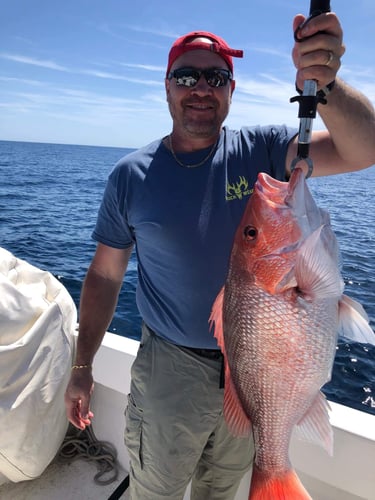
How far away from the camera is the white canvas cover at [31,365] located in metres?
2.37

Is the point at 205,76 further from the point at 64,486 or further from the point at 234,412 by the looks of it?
the point at 64,486

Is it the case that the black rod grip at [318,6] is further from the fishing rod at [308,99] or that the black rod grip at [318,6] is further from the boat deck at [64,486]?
the boat deck at [64,486]

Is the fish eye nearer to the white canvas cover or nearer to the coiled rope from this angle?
the white canvas cover

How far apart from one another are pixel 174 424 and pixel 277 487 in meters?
Answer: 0.61

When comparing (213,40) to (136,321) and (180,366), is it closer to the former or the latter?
(180,366)

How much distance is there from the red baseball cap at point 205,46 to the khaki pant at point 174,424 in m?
1.40

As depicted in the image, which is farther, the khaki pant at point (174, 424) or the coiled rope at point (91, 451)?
the coiled rope at point (91, 451)

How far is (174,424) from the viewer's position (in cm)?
192

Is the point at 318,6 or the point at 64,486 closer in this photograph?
the point at 318,6

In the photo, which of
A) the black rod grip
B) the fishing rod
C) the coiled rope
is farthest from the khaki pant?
the black rod grip

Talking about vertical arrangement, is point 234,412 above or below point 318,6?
below

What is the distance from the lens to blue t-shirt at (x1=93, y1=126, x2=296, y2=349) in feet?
6.27

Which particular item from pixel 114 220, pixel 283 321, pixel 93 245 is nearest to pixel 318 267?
pixel 283 321

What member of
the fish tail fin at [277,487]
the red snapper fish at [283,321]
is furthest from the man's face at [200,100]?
the fish tail fin at [277,487]
